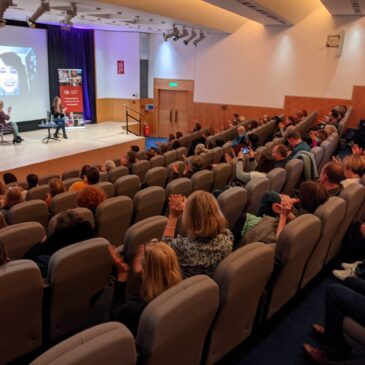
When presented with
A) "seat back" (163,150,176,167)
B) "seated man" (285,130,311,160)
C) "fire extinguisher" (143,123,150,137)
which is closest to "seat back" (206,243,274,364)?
"seated man" (285,130,311,160)

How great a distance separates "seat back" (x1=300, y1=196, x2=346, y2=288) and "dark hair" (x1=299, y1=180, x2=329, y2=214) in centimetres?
14

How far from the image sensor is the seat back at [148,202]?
150 inches

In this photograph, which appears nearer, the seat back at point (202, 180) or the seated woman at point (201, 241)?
the seated woman at point (201, 241)

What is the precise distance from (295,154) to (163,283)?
3905mm

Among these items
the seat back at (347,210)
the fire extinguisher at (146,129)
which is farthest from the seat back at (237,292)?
the fire extinguisher at (146,129)

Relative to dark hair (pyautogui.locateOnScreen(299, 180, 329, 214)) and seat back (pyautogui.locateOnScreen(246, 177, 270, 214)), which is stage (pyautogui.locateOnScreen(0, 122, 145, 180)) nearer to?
seat back (pyautogui.locateOnScreen(246, 177, 270, 214))

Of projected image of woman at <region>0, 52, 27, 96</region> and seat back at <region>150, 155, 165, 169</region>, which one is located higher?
projected image of woman at <region>0, 52, 27, 96</region>

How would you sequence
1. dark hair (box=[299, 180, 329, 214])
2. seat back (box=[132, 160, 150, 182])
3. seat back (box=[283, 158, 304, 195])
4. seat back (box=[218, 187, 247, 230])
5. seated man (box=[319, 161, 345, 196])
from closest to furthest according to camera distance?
dark hair (box=[299, 180, 329, 214]), seat back (box=[218, 187, 247, 230]), seated man (box=[319, 161, 345, 196]), seat back (box=[283, 158, 304, 195]), seat back (box=[132, 160, 150, 182])

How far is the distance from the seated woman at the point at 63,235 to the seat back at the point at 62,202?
124cm

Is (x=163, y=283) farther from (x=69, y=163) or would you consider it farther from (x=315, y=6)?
(x=315, y=6)

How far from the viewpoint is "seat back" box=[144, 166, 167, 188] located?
5.17 metres

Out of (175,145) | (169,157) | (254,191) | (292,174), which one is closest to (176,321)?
(254,191)

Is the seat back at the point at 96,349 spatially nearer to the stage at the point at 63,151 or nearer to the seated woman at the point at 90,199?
the seated woman at the point at 90,199

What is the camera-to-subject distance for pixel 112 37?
49.9 feet
